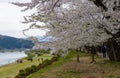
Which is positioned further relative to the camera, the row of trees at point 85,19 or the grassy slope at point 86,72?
the grassy slope at point 86,72

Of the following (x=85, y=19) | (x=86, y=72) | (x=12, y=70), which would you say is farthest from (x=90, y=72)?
(x=12, y=70)

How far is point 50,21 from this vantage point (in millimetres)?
20641

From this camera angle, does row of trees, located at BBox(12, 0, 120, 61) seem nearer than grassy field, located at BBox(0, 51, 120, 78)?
Yes

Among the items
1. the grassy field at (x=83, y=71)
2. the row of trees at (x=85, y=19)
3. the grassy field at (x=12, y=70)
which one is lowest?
the grassy field at (x=12, y=70)

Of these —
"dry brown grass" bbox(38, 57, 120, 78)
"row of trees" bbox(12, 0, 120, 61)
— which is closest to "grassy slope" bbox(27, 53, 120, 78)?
"dry brown grass" bbox(38, 57, 120, 78)

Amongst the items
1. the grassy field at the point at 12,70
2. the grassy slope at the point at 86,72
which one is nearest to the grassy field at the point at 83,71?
the grassy slope at the point at 86,72

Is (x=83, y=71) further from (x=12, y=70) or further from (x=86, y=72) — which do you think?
(x=12, y=70)

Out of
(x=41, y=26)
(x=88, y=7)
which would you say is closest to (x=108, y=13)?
(x=88, y=7)

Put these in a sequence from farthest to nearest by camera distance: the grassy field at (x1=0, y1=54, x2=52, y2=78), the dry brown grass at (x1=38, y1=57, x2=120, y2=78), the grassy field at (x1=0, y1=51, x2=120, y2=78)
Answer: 1. the grassy field at (x1=0, y1=54, x2=52, y2=78)
2. the grassy field at (x1=0, y1=51, x2=120, y2=78)
3. the dry brown grass at (x1=38, y1=57, x2=120, y2=78)

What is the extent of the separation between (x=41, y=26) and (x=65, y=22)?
5.03 metres

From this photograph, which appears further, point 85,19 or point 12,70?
point 12,70

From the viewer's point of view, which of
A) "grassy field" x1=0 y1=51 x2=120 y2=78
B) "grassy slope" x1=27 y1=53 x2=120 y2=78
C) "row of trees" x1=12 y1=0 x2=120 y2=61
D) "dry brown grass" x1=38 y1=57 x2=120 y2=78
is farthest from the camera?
"grassy field" x1=0 y1=51 x2=120 y2=78

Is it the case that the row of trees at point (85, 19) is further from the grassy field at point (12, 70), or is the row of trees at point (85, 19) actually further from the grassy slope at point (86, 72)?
the grassy field at point (12, 70)

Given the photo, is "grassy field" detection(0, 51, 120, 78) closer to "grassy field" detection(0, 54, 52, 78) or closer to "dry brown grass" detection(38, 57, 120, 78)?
"dry brown grass" detection(38, 57, 120, 78)
